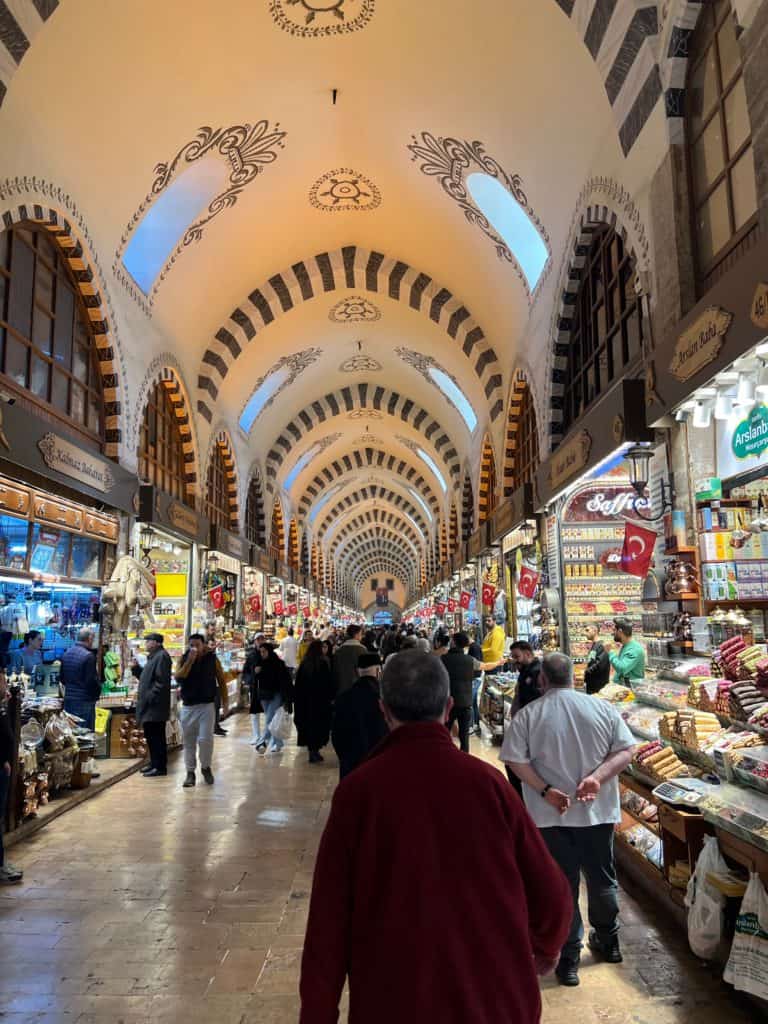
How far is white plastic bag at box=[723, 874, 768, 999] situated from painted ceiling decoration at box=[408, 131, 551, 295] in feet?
21.5

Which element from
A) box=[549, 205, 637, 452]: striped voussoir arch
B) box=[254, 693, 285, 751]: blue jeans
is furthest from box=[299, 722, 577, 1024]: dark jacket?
box=[254, 693, 285, 751]: blue jeans

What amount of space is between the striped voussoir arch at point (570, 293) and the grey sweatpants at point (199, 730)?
4.59 metres

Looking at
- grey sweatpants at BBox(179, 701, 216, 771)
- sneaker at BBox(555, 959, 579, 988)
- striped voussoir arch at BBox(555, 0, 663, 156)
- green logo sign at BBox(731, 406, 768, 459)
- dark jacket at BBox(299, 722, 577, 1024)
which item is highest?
striped voussoir arch at BBox(555, 0, 663, 156)

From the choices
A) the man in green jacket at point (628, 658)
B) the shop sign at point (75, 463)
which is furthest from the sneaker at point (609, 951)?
the shop sign at point (75, 463)

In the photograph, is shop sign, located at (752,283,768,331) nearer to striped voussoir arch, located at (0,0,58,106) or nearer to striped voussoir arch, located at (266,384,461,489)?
striped voussoir arch, located at (0,0,58,106)

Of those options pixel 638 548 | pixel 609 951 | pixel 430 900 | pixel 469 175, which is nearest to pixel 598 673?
pixel 638 548

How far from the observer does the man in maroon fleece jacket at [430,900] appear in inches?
54.2

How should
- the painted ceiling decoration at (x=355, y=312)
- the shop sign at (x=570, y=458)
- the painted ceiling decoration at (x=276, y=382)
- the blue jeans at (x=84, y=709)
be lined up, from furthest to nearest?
1. the painted ceiling decoration at (x=276, y=382)
2. the painted ceiling decoration at (x=355, y=312)
3. the blue jeans at (x=84, y=709)
4. the shop sign at (x=570, y=458)

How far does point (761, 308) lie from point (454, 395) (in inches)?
471

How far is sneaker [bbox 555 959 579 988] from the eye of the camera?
301 cm

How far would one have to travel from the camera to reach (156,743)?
6980 mm

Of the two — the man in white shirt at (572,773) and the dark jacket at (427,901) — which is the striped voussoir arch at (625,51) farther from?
the dark jacket at (427,901)

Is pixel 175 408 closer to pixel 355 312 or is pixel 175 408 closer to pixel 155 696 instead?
pixel 355 312

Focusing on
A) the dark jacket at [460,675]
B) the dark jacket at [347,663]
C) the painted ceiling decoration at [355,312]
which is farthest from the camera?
the painted ceiling decoration at [355,312]
